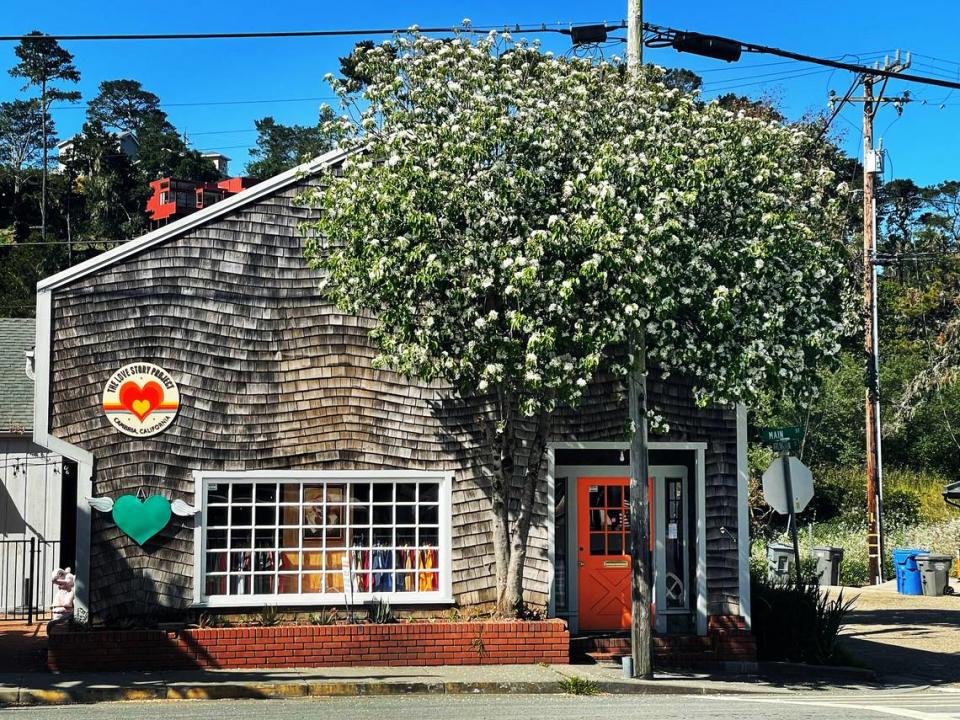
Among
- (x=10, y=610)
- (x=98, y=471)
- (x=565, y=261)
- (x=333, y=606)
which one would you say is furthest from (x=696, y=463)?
(x=10, y=610)

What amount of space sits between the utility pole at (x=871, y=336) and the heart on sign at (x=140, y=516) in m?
19.7

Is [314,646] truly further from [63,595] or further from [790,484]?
[790,484]

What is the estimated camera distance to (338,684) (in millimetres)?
12664

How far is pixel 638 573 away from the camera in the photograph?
44.9ft

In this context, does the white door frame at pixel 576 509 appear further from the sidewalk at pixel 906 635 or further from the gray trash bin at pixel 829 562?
the gray trash bin at pixel 829 562

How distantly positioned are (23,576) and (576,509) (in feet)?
29.3

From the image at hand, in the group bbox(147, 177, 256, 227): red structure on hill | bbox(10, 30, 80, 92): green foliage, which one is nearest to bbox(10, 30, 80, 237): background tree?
bbox(10, 30, 80, 92): green foliage

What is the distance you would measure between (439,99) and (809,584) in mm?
8342

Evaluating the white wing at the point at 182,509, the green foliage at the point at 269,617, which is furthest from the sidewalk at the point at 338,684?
the white wing at the point at 182,509

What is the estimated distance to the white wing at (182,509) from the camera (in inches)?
556

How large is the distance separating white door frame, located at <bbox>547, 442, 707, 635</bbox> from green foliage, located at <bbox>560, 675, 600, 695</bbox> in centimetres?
180

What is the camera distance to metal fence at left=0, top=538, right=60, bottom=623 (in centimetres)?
1845

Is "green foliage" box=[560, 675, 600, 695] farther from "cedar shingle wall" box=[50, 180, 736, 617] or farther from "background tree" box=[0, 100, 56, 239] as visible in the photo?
"background tree" box=[0, 100, 56, 239]

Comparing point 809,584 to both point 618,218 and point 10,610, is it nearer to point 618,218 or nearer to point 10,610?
point 618,218
